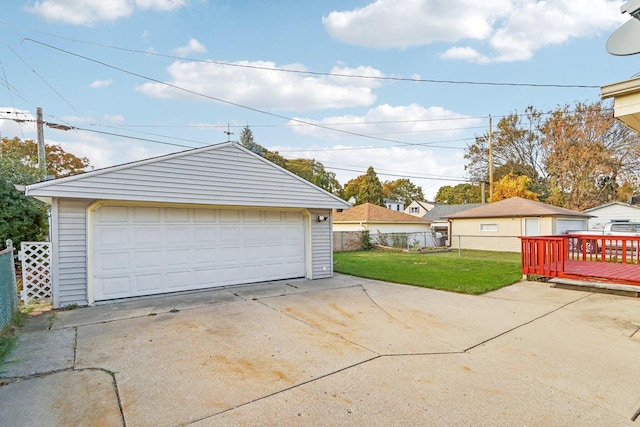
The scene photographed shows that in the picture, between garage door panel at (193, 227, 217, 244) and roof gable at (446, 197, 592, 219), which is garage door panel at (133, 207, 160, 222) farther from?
roof gable at (446, 197, 592, 219)

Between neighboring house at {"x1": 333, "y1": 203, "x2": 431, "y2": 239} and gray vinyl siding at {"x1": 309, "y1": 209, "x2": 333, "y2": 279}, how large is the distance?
13.0m

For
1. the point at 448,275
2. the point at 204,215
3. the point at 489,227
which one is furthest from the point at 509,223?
the point at 204,215

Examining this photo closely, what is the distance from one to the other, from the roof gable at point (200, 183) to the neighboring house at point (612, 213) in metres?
22.9

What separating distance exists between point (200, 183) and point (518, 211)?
59.8 feet

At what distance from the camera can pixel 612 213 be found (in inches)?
894

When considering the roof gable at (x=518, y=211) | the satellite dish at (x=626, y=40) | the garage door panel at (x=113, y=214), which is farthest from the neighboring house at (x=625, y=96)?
the roof gable at (x=518, y=211)

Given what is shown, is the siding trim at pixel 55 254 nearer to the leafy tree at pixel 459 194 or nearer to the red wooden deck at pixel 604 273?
the red wooden deck at pixel 604 273

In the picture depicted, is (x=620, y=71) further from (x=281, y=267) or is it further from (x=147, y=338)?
(x=147, y=338)

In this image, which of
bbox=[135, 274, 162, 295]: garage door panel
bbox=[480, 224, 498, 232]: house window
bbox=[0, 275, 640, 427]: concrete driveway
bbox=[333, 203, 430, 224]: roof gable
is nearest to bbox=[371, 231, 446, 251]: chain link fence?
bbox=[333, 203, 430, 224]: roof gable

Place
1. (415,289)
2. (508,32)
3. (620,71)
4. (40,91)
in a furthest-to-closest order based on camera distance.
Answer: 1. (620,71)
2. (40,91)
3. (508,32)
4. (415,289)

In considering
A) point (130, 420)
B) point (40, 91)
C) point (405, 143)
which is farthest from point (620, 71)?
point (40, 91)

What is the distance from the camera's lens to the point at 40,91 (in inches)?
502

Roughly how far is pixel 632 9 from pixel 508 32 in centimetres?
1170

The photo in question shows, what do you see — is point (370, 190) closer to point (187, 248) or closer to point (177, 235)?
point (187, 248)
